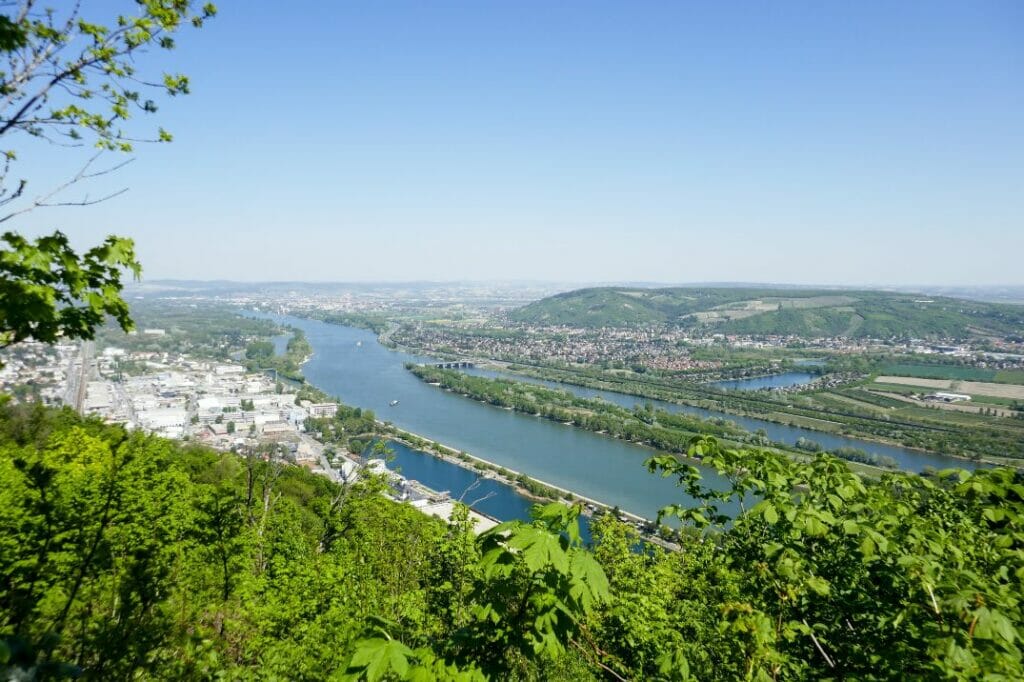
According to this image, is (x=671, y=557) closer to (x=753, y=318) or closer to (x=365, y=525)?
(x=365, y=525)

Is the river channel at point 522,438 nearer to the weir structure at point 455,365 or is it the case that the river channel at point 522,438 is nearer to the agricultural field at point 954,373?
the weir structure at point 455,365

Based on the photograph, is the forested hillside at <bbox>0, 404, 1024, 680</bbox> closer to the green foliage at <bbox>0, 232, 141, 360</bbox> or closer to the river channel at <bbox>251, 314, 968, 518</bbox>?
the green foliage at <bbox>0, 232, 141, 360</bbox>

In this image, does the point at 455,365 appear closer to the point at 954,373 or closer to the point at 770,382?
the point at 770,382

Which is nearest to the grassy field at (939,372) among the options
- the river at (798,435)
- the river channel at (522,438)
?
the river at (798,435)

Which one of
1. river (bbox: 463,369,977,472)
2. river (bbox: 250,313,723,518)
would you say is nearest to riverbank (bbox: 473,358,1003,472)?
river (bbox: 463,369,977,472)

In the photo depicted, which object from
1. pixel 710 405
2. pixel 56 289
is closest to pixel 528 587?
pixel 56 289
